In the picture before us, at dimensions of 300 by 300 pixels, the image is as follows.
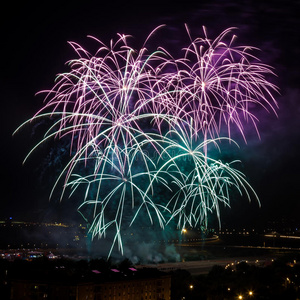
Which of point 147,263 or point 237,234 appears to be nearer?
point 147,263

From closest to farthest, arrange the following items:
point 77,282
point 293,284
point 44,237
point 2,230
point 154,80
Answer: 1. point 154,80
2. point 77,282
3. point 293,284
4. point 44,237
5. point 2,230

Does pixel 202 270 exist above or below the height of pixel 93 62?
below

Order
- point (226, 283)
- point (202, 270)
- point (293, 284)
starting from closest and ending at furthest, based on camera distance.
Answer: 1. point (226, 283)
2. point (293, 284)
3. point (202, 270)

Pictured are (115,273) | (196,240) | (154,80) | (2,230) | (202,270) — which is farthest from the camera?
(2,230)

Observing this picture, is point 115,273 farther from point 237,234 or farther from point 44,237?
point 237,234

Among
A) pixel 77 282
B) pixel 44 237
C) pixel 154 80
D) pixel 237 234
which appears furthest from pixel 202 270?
pixel 237 234

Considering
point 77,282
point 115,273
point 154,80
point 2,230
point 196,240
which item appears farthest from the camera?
point 2,230

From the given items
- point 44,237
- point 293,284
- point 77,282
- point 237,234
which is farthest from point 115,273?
point 237,234

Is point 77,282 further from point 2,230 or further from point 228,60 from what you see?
Result: point 2,230

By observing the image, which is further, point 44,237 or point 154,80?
point 44,237
